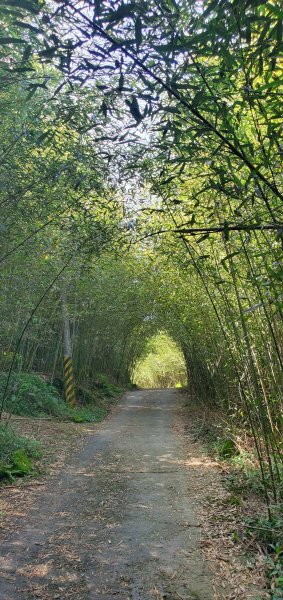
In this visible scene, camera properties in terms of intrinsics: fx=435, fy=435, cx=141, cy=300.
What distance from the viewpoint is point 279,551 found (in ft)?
8.66

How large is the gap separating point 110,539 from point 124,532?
0.17 meters

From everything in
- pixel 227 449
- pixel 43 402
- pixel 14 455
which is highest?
pixel 43 402

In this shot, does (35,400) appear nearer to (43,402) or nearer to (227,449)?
(43,402)

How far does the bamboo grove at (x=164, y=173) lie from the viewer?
1.51 m

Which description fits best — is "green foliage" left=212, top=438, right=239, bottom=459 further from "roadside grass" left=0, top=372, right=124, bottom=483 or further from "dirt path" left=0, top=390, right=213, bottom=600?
"roadside grass" left=0, top=372, right=124, bottom=483

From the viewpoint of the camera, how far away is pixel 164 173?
2.36 m

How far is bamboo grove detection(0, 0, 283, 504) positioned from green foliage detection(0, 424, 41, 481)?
105cm

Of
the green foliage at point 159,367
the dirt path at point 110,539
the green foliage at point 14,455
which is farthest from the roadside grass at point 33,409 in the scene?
the green foliage at point 159,367

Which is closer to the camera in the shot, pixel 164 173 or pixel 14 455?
pixel 164 173

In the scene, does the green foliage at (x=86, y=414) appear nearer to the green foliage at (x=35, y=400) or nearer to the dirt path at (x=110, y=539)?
the green foliage at (x=35, y=400)

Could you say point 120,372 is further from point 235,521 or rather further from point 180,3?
point 180,3

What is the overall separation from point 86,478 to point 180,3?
447cm

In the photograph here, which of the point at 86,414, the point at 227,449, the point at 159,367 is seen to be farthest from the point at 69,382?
the point at 159,367

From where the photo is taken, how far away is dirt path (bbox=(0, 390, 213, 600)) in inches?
97.7
